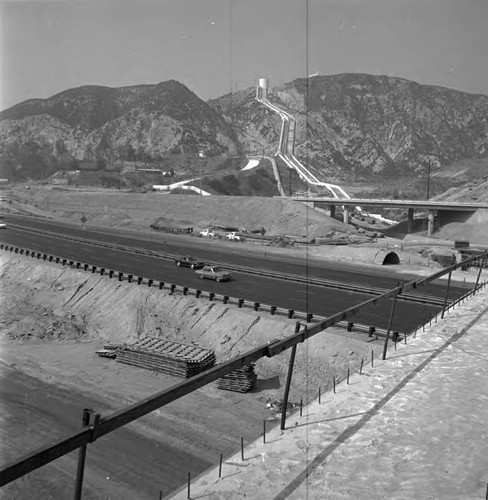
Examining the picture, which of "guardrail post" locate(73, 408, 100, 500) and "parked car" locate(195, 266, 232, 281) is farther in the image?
"parked car" locate(195, 266, 232, 281)

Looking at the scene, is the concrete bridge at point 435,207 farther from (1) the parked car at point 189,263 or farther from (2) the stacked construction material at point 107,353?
(2) the stacked construction material at point 107,353

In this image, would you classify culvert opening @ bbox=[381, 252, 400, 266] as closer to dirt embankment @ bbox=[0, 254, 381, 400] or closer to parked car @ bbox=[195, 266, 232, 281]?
parked car @ bbox=[195, 266, 232, 281]

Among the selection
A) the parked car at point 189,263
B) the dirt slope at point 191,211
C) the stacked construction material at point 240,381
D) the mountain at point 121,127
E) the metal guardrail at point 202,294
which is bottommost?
the stacked construction material at point 240,381

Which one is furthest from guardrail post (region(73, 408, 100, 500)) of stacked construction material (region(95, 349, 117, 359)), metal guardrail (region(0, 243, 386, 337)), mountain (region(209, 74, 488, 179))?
mountain (region(209, 74, 488, 179))

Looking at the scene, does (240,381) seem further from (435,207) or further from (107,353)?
(435,207)

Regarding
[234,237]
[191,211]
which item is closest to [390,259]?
[234,237]

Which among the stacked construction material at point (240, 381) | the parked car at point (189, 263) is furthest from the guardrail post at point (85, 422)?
the parked car at point (189, 263)
